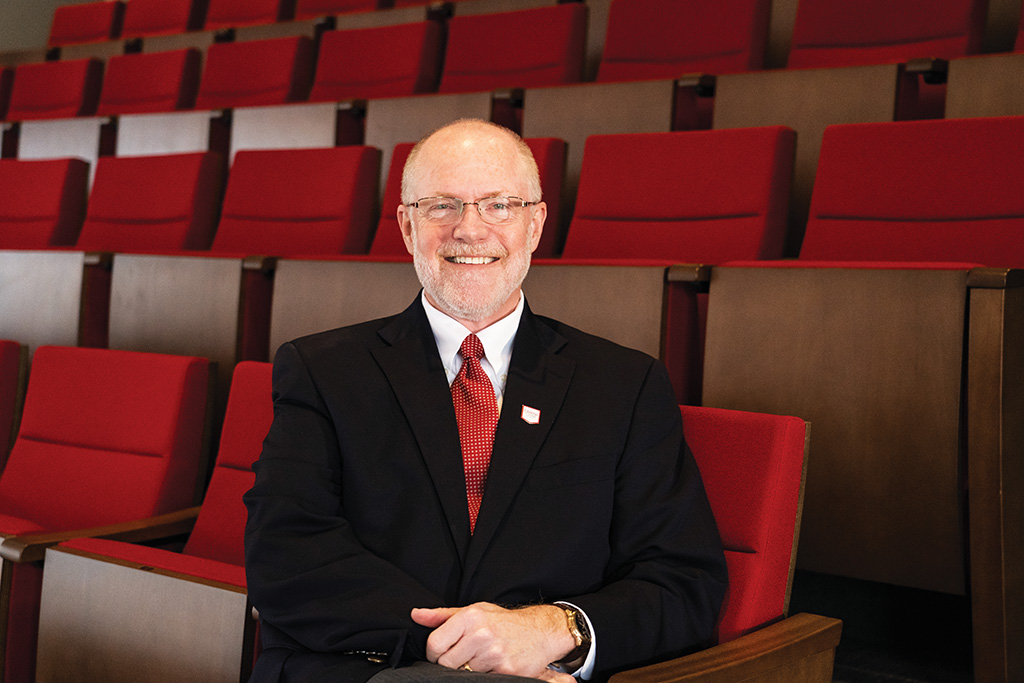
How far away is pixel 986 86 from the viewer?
23.9 inches

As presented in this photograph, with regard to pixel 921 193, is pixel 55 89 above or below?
above

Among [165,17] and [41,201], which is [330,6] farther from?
[41,201]

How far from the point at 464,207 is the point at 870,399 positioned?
20cm

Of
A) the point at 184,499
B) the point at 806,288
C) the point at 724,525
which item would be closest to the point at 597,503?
the point at 724,525

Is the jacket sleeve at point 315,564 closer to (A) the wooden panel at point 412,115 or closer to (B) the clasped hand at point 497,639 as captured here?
(B) the clasped hand at point 497,639

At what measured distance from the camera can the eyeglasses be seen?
0.37 meters

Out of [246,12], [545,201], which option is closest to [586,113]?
[545,201]

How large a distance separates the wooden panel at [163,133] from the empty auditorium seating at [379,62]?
149 mm

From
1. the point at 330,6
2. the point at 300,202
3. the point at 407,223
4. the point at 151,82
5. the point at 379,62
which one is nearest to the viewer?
the point at 407,223

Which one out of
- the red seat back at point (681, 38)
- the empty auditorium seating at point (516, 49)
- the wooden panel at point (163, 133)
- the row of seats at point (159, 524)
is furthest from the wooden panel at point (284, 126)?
the row of seats at point (159, 524)

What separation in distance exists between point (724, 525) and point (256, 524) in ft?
0.56

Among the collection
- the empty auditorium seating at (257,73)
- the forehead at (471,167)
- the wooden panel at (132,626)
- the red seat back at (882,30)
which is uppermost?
the empty auditorium seating at (257,73)

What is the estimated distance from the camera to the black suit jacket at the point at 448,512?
0.31 meters

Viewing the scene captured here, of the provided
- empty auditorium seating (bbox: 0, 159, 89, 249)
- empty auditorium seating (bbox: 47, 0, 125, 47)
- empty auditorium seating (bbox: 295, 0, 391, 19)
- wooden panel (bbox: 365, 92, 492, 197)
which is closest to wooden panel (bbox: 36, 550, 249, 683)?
wooden panel (bbox: 365, 92, 492, 197)
